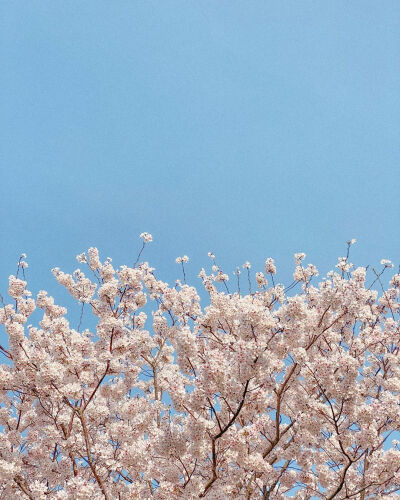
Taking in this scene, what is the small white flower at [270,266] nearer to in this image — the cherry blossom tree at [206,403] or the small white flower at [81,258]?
the cherry blossom tree at [206,403]

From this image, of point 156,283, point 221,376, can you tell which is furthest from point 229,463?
point 156,283

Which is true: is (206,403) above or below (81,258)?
below

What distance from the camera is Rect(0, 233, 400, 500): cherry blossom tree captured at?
25.0ft

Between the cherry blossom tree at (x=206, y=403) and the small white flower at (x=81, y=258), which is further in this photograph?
the small white flower at (x=81, y=258)

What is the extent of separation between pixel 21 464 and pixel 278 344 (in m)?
5.37

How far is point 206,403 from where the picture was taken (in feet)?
23.5

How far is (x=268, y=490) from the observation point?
31.5ft

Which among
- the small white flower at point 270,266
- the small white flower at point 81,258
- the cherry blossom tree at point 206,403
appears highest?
the small white flower at point 270,266

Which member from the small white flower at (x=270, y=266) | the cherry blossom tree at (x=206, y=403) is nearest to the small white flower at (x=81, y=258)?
the cherry blossom tree at (x=206, y=403)

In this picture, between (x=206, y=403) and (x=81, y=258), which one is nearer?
(x=206, y=403)

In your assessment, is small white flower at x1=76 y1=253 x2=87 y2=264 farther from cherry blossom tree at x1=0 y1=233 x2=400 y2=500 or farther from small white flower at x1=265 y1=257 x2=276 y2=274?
small white flower at x1=265 y1=257 x2=276 y2=274

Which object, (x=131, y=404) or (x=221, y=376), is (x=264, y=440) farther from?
(x=221, y=376)

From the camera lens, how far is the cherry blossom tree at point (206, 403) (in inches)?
300

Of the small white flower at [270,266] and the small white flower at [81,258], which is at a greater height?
the small white flower at [270,266]
